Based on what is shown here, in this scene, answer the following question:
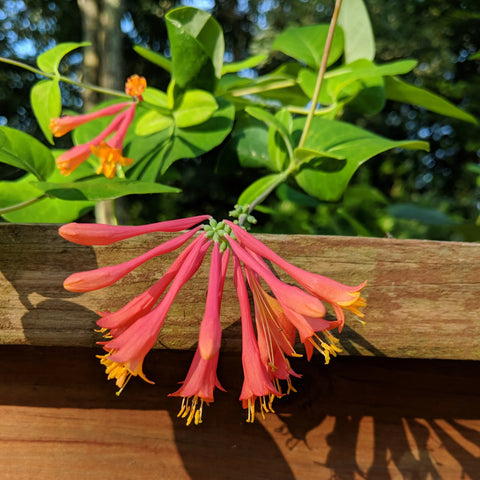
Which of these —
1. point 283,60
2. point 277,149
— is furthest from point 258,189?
point 283,60

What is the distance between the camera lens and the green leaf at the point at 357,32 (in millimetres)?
502

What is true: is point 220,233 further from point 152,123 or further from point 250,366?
point 152,123

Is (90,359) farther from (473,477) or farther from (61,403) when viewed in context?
(473,477)

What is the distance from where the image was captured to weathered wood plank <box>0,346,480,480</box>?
0.32m

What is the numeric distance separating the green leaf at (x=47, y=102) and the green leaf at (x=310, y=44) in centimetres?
24

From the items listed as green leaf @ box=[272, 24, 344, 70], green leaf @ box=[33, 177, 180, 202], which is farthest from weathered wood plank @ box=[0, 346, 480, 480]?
green leaf @ box=[272, 24, 344, 70]

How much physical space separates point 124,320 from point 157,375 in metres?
0.09

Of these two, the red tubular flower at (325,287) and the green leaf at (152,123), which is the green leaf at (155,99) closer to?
the green leaf at (152,123)

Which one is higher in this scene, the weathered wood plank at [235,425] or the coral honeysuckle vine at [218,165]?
the coral honeysuckle vine at [218,165]

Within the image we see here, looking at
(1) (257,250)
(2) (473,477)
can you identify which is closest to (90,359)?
(1) (257,250)

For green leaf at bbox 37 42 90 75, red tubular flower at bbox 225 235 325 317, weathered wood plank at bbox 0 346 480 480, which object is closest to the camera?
red tubular flower at bbox 225 235 325 317

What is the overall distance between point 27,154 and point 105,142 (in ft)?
0.25

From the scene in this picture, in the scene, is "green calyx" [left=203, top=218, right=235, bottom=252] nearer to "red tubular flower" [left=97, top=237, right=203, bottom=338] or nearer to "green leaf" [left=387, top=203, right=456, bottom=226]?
"red tubular flower" [left=97, top=237, right=203, bottom=338]

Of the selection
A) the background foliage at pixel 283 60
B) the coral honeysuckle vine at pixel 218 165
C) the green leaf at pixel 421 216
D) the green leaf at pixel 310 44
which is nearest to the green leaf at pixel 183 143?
the coral honeysuckle vine at pixel 218 165
